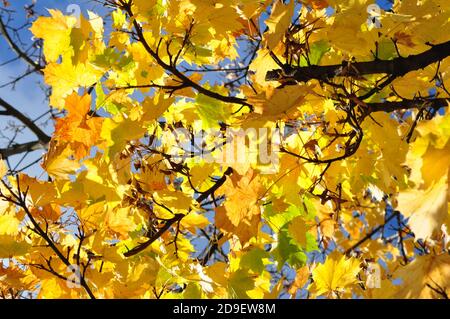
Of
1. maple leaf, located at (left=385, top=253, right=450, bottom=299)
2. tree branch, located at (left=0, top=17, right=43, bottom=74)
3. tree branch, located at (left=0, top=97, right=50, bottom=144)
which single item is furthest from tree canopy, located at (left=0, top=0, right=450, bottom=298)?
tree branch, located at (left=0, top=17, right=43, bottom=74)

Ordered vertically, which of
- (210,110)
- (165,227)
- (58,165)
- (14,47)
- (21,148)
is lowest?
(165,227)

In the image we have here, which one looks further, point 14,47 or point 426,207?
point 14,47

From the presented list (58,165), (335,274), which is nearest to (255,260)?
(335,274)

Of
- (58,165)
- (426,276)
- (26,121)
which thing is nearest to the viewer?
(426,276)

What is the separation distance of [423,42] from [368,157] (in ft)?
1.47

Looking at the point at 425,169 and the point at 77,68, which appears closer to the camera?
the point at 425,169

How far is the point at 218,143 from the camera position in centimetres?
188

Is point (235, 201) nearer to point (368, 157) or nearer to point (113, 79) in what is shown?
point (368, 157)

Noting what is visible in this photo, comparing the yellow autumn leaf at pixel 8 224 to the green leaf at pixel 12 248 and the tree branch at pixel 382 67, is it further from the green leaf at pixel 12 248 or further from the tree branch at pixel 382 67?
the tree branch at pixel 382 67

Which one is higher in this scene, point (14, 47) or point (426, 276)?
point (14, 47)

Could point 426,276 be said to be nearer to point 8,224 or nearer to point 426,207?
point 426,207

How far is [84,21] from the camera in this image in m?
1.60
